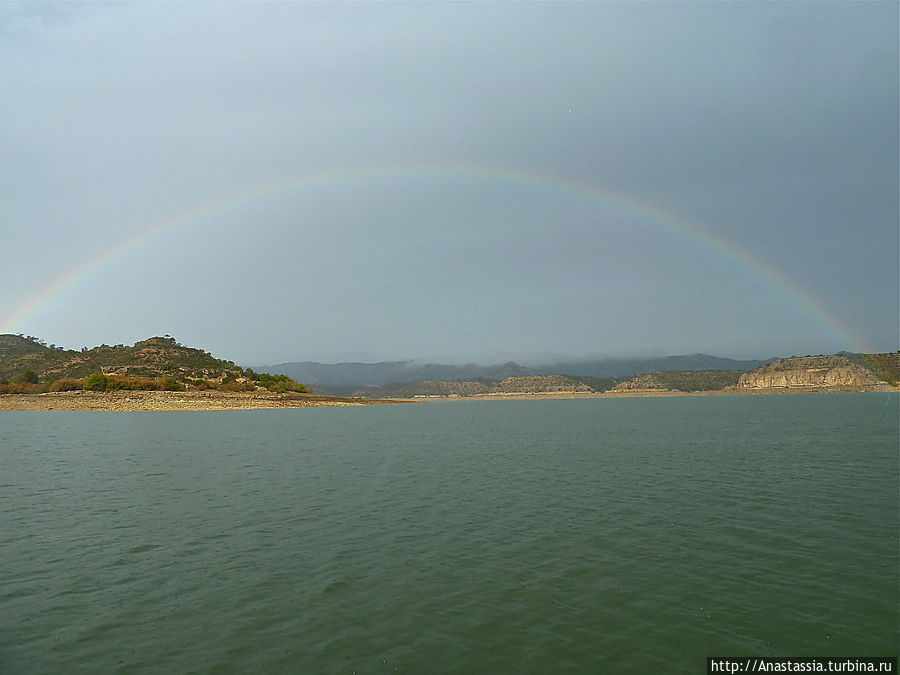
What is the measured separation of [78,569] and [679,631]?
21.7 meters

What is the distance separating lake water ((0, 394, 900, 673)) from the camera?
52.0 feet

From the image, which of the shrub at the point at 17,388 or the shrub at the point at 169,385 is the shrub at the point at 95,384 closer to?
the shrub at the point at 169,385

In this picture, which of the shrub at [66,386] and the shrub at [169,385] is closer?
the shrub at [66,386]

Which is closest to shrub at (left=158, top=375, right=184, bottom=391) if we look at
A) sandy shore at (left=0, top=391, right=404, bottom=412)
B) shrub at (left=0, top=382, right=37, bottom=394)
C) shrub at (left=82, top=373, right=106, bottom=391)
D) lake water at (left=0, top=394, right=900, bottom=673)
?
sandy shore at (left=0, top=391, right=404, bottom=412)

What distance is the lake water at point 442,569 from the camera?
15.8 meters

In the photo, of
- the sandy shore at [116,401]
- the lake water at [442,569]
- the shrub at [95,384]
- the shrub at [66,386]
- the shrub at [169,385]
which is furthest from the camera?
the shrub at [169,385]

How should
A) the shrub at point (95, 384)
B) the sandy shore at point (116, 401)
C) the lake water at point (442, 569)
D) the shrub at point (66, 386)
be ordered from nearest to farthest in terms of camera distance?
the lake water at point (442, 569) → the sandy shore at point (116, 401) → the shrub at point (95, 384) → the shrub at point (66, 386)

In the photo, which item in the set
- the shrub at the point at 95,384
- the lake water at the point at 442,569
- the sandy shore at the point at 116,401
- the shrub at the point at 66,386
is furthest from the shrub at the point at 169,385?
the lake water at the point at 442,569

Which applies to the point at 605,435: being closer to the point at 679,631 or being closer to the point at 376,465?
the point at 376,465

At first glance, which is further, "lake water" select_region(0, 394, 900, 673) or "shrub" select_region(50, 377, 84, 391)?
"shrub" select_region(50, 377, 84, 391)

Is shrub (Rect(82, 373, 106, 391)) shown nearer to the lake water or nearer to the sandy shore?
the sandy shore

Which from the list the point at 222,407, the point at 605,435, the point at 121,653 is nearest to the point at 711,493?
the point at 121,653

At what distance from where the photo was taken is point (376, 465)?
176 ft

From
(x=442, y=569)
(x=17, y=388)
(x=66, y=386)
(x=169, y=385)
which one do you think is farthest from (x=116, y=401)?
(x=442, y=569)
